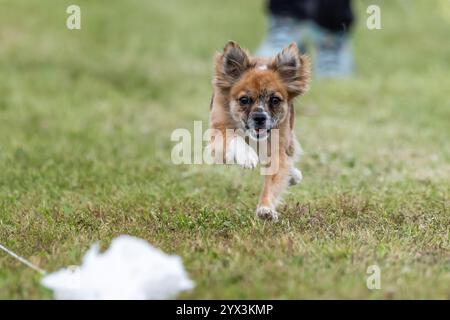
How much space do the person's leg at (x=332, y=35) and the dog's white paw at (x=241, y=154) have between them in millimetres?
9124

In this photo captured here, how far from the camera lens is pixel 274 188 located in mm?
6223

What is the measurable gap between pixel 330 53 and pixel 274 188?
9.38 meters

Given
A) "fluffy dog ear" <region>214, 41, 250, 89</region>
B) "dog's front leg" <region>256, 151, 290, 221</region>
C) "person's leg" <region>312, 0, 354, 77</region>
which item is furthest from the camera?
"person's leg" <region>312, 0, 354, 77</region>

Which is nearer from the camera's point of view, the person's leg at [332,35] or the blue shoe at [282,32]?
the blue shoe at [282,32]

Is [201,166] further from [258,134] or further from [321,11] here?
[321,11]

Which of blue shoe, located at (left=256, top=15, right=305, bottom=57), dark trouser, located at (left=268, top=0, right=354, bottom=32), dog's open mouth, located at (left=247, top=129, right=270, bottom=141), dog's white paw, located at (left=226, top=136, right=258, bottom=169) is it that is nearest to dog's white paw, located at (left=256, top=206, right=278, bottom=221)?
dog's white paw, located at (left=226, top=136, right=258, bottom=169)

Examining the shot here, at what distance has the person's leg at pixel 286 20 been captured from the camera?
14414 millimetres

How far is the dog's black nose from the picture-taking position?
610 cm

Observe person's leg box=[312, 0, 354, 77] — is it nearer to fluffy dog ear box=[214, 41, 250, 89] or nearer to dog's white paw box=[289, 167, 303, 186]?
dog's white paw box=[289, 167, 303, 186]

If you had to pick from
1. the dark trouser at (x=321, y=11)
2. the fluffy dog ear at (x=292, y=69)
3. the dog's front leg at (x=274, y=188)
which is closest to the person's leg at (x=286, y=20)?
the dark trouser at (x=321, y=11)

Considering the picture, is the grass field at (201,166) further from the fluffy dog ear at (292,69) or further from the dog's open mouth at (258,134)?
the fluffy dog ear at (292,69)

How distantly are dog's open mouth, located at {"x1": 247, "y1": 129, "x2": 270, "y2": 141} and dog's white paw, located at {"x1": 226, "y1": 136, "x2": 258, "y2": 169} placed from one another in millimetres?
102

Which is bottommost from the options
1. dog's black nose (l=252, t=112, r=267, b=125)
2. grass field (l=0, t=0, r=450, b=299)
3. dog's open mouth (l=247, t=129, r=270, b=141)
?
grass field (l=0, t=0, r=450, b=299)
